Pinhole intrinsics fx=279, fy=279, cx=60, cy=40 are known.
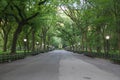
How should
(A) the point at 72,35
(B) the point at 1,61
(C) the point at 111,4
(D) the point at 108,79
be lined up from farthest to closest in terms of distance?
(A) the point at 72,35 < (C) the point at 111,4 < (B) the point at 1,61 < (D) the point at 108,79

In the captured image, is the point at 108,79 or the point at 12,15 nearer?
the point at 108,79

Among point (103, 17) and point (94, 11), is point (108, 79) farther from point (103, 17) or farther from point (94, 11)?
point (94, 11)

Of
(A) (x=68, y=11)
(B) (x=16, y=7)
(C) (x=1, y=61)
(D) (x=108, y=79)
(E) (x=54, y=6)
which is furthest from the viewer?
(A) (x=68, y=11)

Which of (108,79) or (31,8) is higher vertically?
(31,8)

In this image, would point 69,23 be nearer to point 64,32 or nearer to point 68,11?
point 64,32

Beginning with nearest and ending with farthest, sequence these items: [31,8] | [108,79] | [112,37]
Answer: [108,79]
[31,8]
[112,37]

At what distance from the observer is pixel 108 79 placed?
53.8 feet

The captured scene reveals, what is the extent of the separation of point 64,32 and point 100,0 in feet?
254

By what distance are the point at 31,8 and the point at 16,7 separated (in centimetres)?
406

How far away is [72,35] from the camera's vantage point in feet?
394

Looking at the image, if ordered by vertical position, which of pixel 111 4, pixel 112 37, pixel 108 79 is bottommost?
pixel 108 79

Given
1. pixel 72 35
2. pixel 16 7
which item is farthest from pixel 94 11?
pixel 72 35

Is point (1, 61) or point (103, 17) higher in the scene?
point (103, 17)

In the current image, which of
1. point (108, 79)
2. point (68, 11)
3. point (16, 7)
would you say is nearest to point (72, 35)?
point (68, 11)
